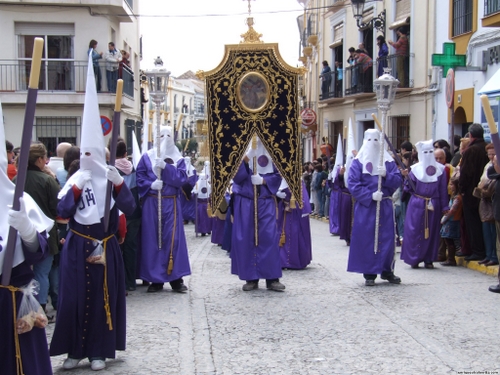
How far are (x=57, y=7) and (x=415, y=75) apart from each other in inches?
459

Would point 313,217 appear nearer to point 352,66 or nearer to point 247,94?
point 352,66

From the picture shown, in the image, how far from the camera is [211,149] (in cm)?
899

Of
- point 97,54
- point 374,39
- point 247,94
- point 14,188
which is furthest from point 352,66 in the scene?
point 14,188

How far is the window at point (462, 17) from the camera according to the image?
54.7 ft

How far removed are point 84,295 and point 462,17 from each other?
14.0 m

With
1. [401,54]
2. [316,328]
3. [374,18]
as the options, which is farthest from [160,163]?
[374,18]

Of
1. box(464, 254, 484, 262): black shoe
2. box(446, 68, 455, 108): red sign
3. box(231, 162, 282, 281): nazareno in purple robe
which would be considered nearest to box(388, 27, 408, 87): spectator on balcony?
box(446, 68, 455, 108): red sign

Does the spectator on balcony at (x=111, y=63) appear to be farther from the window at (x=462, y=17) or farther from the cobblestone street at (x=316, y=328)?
the cobblestone street at (x=316, y=328)

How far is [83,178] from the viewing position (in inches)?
221

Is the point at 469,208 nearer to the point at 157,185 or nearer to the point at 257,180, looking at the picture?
the point at 257,180

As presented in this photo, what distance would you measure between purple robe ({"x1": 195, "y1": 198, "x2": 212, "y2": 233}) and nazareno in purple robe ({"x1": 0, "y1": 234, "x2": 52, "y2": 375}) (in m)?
13.1

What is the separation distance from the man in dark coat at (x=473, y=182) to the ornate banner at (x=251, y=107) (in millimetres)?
2914

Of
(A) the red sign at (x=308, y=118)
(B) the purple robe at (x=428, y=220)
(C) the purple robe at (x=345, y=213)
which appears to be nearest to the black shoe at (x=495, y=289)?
(B) the purple robe at (x=428, y=220)

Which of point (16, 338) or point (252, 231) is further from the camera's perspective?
point (252, 231)
